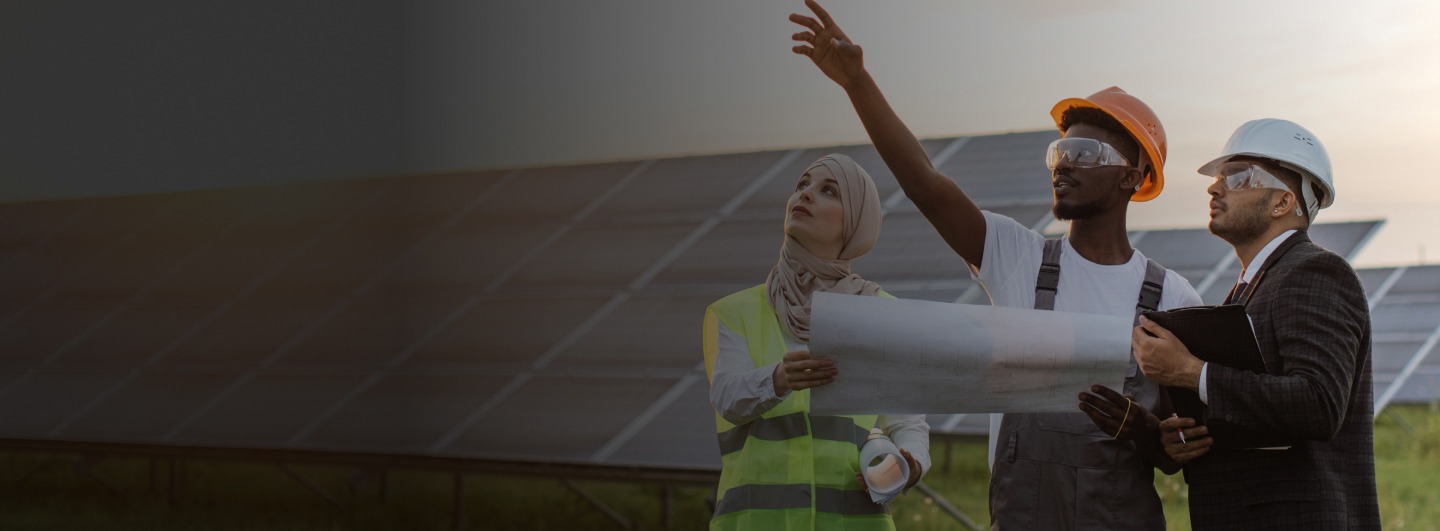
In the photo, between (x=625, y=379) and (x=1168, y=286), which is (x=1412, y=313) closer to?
(x=625, y=379)

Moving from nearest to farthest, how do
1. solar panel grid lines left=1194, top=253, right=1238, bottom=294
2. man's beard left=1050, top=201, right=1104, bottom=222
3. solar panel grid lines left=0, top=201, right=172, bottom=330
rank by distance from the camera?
man's beard left=1050, top=201, right=1104, bottom=222 < solar panel grid lines left=1194, top=253, right=1238, bottom=294 < solar panel grid lines left=0, top=201, right=172, bottom=330

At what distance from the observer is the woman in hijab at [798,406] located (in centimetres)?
344

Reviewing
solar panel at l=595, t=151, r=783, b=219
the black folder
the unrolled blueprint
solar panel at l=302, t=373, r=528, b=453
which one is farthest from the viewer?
solar panel at l=595, t=151, r=783, b=219

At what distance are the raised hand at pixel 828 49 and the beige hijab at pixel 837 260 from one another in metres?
0.30

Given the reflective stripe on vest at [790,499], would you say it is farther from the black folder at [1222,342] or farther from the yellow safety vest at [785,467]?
the black folder at [1222,342]

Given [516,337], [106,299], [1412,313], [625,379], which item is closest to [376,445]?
[516,337]

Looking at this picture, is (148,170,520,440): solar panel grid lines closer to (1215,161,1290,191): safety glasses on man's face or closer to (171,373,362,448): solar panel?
(171,373,362,448): solar panel

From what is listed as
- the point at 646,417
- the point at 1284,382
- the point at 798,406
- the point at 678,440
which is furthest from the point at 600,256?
the point at 1284,382

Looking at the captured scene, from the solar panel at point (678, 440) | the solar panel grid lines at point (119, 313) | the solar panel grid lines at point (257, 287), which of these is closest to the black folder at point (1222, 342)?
the solar panel at point (678, 440)

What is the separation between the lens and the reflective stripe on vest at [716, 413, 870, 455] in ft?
11.4

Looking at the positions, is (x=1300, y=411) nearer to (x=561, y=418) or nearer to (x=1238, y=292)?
(x=1238, y=292)

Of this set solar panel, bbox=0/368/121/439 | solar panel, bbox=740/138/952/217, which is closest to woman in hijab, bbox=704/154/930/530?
solar panel, bbox=740/138/952/217

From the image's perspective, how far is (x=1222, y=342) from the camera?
3.03 meters

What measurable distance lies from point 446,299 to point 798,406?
7203mm
